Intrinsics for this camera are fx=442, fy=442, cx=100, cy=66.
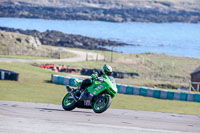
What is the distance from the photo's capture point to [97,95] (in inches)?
611

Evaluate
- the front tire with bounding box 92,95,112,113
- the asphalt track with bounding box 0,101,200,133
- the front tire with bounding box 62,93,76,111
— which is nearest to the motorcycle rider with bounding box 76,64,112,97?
the front tire with bounding box 62,93,76,111

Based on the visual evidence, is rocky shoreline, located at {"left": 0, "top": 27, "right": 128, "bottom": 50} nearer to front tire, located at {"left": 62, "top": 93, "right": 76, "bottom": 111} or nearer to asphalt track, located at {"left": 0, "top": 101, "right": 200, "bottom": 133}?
front tire, located at {"left": 62, "top": 93, "right": 76, "bottom": 111}

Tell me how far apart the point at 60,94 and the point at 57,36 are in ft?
284

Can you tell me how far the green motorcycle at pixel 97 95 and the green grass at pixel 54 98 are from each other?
595cm

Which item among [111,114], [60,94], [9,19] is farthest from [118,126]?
[9,19]

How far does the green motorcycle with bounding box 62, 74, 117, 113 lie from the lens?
15.2 meters

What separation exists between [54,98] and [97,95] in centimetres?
877

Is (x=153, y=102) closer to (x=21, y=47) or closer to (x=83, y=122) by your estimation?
(x=83, y=122)

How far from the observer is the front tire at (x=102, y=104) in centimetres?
1518

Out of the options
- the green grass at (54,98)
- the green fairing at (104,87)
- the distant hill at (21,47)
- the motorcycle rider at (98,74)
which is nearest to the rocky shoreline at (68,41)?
the distant hill at (21,47)

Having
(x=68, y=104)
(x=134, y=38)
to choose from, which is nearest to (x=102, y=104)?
(x=68, y=104)

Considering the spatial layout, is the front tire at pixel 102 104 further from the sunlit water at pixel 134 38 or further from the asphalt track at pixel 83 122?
the sunlit water at pixel 134 38

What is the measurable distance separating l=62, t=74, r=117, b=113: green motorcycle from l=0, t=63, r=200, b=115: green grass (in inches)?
234

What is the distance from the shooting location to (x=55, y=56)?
68.9 meters
